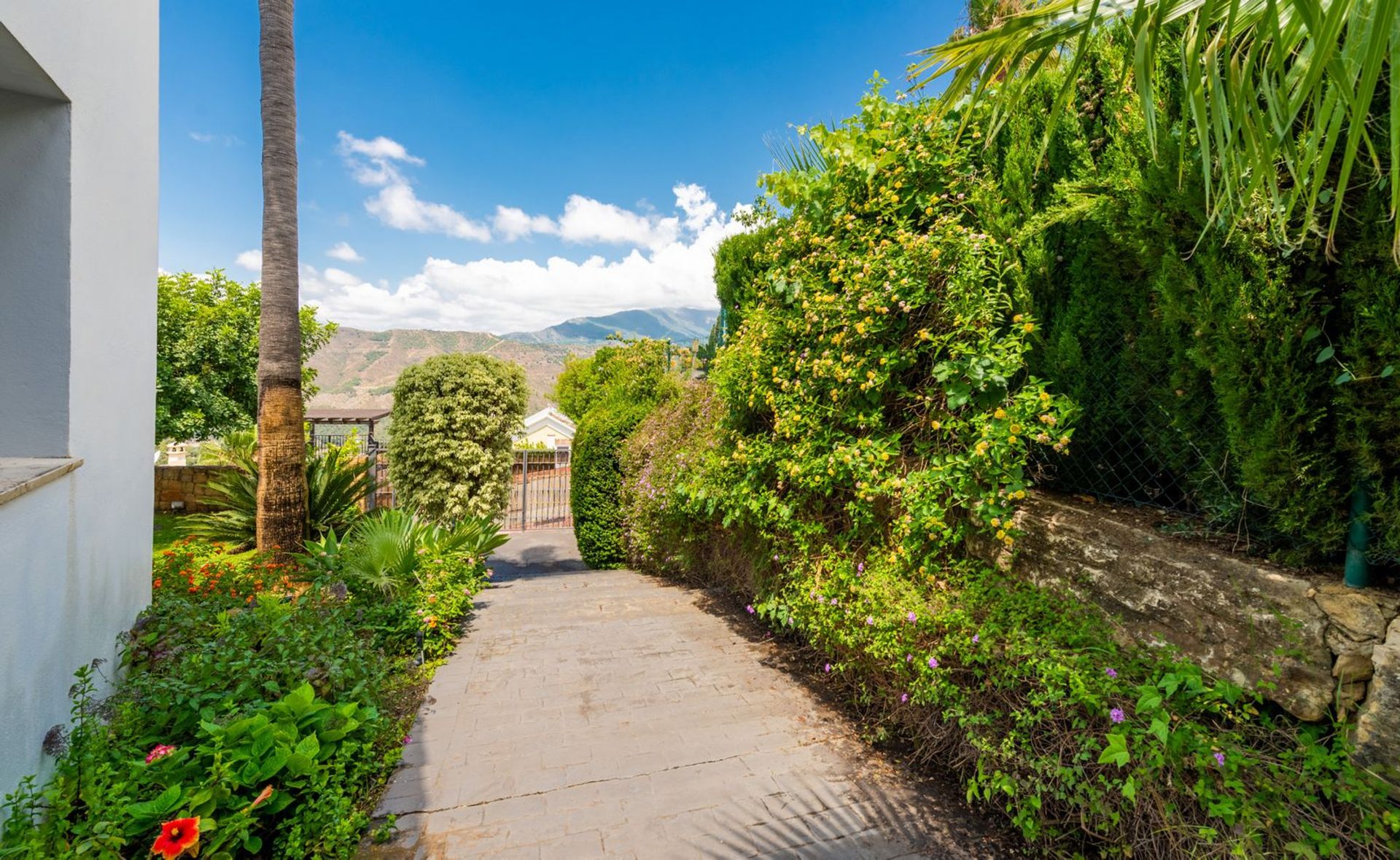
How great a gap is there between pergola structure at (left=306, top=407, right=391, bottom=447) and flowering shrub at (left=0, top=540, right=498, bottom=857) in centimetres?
1013

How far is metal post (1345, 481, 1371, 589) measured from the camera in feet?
5.73

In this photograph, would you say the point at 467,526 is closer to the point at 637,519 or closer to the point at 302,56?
the point at 637,519

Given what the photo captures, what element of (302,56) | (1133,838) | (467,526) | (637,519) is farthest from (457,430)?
(1133,838)

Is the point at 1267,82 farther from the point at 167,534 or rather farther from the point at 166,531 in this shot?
the point at 166,531

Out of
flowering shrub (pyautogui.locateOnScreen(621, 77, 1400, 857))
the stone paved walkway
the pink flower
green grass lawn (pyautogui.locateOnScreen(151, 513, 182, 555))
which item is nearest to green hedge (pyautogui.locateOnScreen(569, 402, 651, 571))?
flowering shrub (pyautogui.locateOnScreen(621, 77, 1400, 857))

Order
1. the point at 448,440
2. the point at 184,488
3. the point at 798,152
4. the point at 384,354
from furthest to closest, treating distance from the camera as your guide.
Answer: the point at 384,354
the point at 184,488
the point at 448,440
the point at 798,152

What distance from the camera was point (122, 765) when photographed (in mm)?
2055

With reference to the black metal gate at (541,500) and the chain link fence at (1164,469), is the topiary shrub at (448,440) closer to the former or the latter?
the black metal gate at (541,500)

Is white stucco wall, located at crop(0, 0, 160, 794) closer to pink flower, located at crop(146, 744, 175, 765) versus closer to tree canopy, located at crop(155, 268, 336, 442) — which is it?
pink flower, located at crop(146, 744, 175, 765)

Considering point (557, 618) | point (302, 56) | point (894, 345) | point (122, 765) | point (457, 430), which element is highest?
point (302, 56)

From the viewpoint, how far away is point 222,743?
2078 mm

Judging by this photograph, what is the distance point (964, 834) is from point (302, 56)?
8043 mm

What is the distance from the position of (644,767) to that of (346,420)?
1665 cm

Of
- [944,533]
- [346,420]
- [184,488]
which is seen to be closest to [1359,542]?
[944,533]
